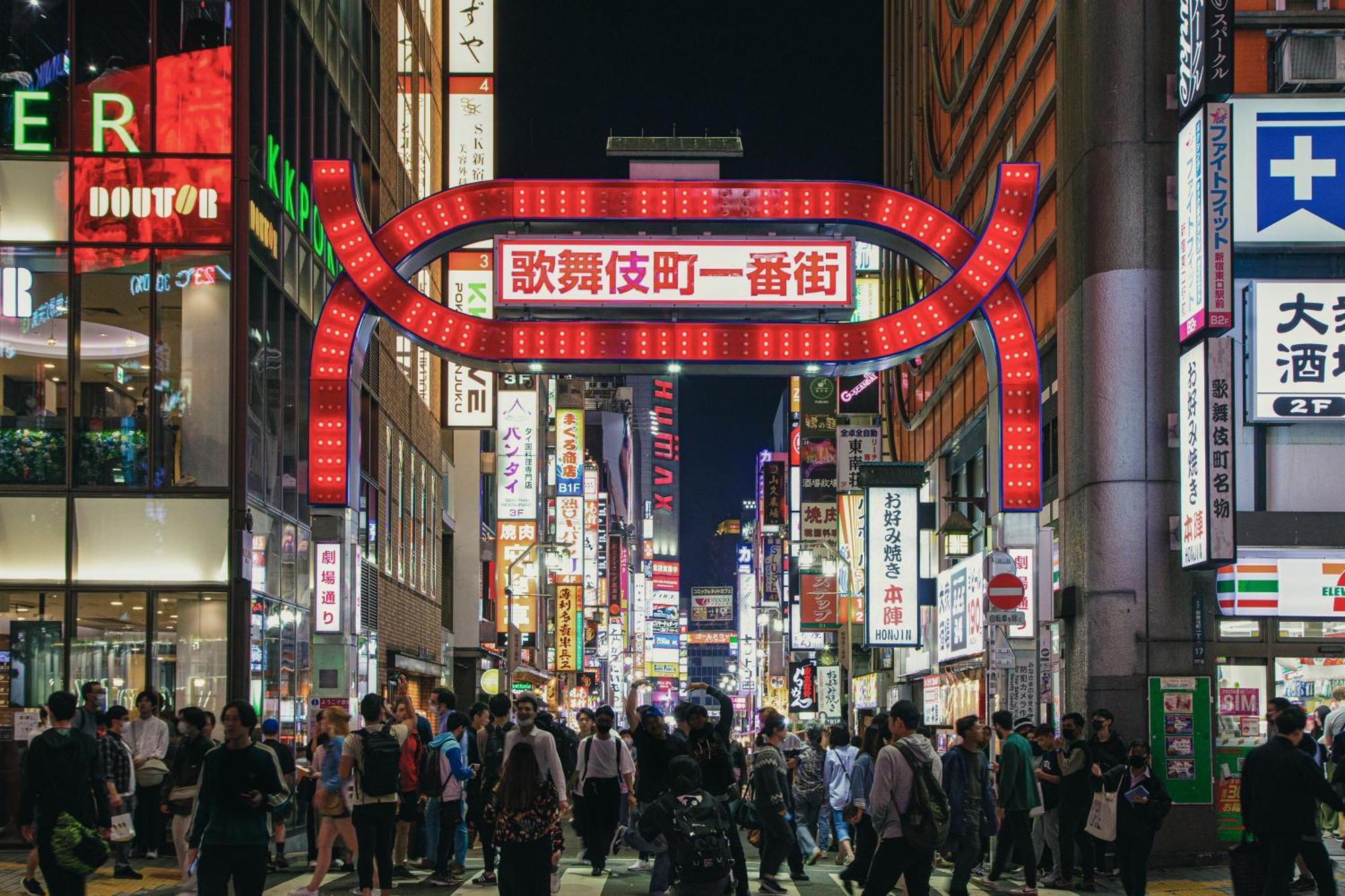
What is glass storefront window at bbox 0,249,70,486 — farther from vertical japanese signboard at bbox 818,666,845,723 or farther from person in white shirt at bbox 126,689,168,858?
vertical japanese signboard at bbox 818,666,845,723

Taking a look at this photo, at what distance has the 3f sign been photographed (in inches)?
950

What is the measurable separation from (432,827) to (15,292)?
397 inches

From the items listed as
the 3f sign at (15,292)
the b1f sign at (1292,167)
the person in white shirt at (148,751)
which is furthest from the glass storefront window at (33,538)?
the b1f sign at (1292,167)

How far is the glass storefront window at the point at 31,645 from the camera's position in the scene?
23422 millimetres

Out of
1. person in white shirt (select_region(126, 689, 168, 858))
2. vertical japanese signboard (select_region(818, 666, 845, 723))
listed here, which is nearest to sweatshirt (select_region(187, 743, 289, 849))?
person in white shirt (select_region(126, 689, 168, 858))

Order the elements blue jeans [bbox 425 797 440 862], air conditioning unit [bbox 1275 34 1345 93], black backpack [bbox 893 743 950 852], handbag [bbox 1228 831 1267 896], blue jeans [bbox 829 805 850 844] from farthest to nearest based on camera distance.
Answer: blue jeans [bbox 829 805 850 844] → air conditioning unit [bbox 1275 34 1345 93] → blue jeans [bbox 425 797 440 862] → handbag [bbox 1228 831 1267 896] → black backpack [bbox 893 743 950 852]

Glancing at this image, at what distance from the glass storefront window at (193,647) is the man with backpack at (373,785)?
9.08 metres

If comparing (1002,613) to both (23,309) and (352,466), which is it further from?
(23,309)

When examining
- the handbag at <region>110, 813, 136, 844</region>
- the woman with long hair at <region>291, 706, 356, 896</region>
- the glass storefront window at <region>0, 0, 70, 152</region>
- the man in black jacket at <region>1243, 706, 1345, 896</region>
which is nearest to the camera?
the man in black jacket at <region>1243, 706, 1345, 896</region>

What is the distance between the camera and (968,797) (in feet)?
56.8

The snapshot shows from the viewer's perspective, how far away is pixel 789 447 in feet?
307

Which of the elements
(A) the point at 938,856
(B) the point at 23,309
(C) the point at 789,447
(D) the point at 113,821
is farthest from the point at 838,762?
(C) the point at 789,447

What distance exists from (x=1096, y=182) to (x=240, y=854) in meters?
15.5

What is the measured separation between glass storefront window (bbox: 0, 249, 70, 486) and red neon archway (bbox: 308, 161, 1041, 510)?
4632mm
